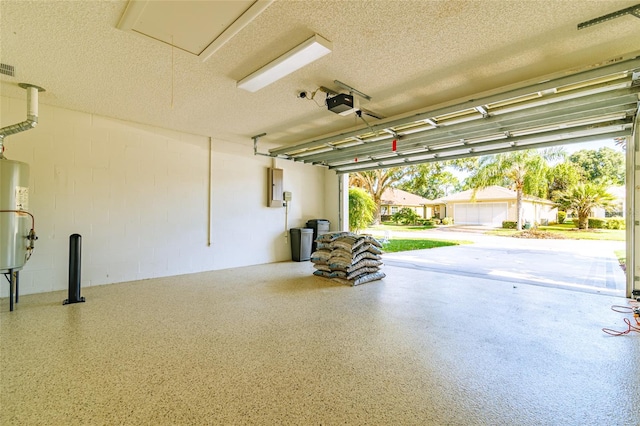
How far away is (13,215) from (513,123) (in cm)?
684

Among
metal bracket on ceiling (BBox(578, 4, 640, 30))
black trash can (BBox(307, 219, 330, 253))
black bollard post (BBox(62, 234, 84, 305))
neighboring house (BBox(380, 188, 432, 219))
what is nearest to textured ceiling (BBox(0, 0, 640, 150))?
metal bracket on ceiling (BBox(578, 4, 640, 30))

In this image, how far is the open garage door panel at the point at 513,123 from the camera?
123 inches

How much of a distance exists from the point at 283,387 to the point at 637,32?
14.0 feet

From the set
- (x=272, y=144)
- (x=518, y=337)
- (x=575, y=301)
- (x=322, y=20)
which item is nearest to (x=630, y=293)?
(x=575, y=301)

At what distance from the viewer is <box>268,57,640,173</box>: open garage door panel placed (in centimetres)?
314

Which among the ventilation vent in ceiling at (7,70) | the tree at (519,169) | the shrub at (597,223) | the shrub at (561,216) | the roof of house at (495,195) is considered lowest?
the shrub at (597,223)

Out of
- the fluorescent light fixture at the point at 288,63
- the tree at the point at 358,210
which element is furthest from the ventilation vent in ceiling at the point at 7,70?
the tree at the point at 358,210

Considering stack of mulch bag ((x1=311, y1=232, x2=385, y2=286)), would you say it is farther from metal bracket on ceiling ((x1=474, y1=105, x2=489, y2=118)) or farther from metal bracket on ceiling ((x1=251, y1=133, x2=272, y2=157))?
metal bracket on ceiling ((x1=474, y1=105, x2=489, y2=118))

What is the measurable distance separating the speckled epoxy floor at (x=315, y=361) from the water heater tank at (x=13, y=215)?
666mm

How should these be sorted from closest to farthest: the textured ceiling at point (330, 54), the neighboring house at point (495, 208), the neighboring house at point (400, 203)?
the textured ceiling at point (330, 54) → the neighboring house at point (495, 208) → the neighboring house at point (400, 203)

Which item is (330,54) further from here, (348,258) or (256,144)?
(256,144)

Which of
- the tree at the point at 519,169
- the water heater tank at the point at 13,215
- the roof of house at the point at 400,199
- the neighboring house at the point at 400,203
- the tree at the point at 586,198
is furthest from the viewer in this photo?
the roof of house at the point at 400,199

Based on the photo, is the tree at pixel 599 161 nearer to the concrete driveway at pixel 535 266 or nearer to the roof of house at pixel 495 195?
the roof of house at pixel 495 195

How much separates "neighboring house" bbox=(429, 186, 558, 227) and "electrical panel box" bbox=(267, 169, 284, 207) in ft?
45.8
